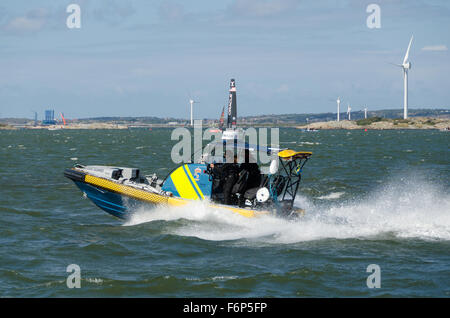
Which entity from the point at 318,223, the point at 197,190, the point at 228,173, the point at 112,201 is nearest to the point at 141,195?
the point at 112,201

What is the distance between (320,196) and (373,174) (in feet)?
31.0

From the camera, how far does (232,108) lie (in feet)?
56.4

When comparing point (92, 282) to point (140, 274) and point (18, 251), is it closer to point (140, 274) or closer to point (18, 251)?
point (140, 274)

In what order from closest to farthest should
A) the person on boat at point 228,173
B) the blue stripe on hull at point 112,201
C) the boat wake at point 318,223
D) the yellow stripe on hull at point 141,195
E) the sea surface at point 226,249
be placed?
the sea surface at point 226,249 < the boat wake at point 318,223 < the person on boat at point 228,173 < the yellow stripe on hull at point 141,195 < the blue stripe on hull at point 112,201

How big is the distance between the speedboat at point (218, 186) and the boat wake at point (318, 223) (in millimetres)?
273

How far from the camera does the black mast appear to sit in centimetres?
1714

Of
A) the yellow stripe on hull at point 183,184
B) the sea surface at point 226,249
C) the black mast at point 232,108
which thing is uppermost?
the black mast at point 232,108

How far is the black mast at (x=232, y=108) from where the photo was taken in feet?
56.2

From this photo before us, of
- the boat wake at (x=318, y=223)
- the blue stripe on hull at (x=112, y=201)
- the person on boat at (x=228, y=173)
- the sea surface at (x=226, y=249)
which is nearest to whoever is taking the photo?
the sea surface at (x=226, y=249)

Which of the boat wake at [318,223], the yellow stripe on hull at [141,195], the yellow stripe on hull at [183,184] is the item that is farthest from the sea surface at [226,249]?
the yellow stripe on hull at [183,184]

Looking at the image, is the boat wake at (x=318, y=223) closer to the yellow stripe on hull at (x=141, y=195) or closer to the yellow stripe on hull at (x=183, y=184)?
Result: the yellow stripe on hull at (x=141, y=195)

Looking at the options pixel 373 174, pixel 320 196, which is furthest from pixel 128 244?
pixel 373 174

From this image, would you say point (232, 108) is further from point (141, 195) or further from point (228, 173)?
point (141, 195)
